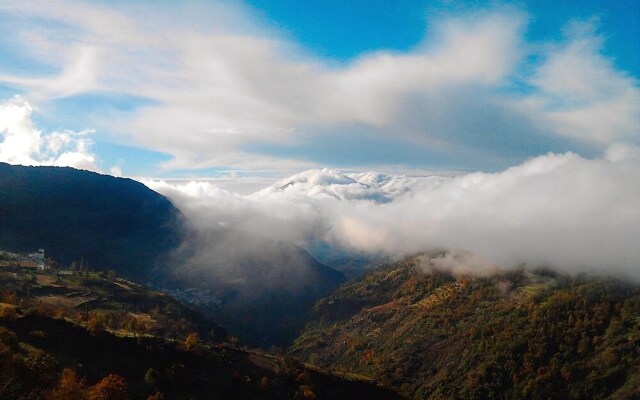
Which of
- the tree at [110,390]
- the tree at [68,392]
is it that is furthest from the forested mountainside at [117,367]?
the tree at [68,392]

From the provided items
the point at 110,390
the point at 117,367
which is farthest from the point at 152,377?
the point at 110,390

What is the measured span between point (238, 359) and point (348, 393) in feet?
186

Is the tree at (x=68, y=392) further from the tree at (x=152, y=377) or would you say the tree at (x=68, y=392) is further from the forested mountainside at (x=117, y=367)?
the tree at (x=152, y=377)

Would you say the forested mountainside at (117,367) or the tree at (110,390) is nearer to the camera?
the forested mountainside at (117,367)

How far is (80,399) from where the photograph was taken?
301 ft

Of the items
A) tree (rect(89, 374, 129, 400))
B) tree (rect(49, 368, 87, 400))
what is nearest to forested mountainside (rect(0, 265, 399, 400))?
tree (rect(89, 374, 129, 400))

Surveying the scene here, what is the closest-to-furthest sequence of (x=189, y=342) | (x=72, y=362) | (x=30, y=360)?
(x=30, y=360) → (x=72, y=362) → (x=189, y=342)

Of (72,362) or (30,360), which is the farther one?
(72,362)

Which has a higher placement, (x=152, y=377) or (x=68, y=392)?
(x=68, y=392)

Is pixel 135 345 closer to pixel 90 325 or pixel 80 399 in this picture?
pixel 90 325

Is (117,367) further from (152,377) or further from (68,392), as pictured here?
Result: (68,392)

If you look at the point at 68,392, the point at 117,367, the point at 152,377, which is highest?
the point at 68,392

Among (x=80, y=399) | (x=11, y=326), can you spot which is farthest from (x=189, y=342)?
(x=80, y=399)

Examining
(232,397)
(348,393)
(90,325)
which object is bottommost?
(348,393)
